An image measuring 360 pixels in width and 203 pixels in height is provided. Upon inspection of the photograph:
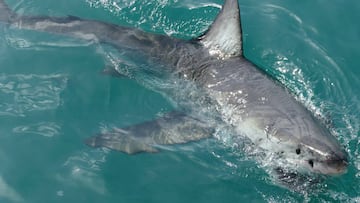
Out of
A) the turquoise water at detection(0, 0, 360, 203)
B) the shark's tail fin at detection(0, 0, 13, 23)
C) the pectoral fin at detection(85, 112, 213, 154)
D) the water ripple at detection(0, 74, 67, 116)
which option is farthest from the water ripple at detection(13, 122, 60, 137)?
the shark's tail fin at detection(0, 0, 13, 23)

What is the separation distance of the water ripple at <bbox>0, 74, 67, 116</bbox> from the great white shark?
2.13 feet

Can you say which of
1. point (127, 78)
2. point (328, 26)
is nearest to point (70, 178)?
point (127, 78)

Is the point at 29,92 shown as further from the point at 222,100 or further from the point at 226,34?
the point at 226,34

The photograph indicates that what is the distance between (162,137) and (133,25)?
2.12m

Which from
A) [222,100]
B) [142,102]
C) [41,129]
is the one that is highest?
[222,100]

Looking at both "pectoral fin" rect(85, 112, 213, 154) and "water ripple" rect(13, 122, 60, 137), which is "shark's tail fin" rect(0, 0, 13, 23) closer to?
"water ripple" rect(13, 122, 60, 137)

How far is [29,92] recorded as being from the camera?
5.58 metres

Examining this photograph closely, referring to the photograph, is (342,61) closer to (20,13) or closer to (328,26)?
(328,26)

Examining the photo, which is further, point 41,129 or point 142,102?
point 142,102

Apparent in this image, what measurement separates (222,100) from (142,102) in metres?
0.93

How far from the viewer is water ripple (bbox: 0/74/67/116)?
5414 millimetres

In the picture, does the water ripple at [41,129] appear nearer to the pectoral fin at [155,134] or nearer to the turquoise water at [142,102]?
the turquoise water at [142,102]

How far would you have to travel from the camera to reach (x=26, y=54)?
20.1 ft

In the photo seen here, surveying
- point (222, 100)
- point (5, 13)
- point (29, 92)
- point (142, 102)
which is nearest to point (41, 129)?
point (29, 92)
